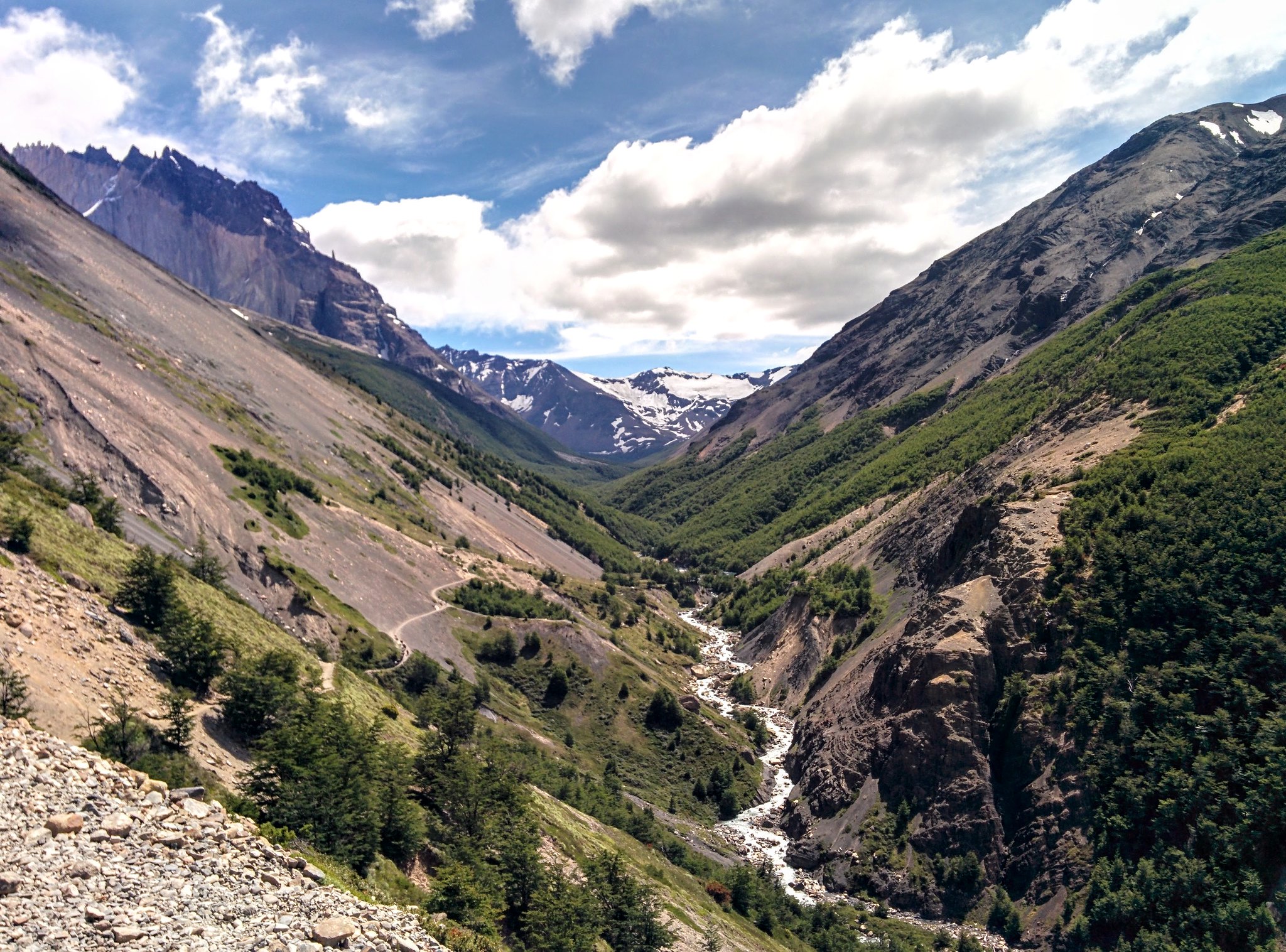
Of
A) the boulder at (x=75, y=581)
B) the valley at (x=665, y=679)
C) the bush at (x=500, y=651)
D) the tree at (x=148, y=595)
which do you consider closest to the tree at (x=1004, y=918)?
the valley at (x=665, y=679)

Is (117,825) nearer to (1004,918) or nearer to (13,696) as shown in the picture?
(13,696)

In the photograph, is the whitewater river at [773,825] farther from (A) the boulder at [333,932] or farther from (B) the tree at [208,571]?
(A) the boulder at [333,932]

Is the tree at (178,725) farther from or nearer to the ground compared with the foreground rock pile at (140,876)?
nearer to the ground

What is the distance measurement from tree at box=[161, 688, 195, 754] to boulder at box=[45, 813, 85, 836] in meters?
7.25

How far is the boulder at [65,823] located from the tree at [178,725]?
7.25 m

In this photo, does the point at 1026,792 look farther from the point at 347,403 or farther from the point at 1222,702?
the point at 347,403

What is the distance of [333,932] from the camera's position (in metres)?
14.8

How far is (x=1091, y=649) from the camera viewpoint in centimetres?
5919

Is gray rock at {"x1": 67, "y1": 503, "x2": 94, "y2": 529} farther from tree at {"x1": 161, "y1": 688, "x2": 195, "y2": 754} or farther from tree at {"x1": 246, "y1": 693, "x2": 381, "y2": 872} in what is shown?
tree at {"x1": 246, "y1": 693, "x2": 381, "y2": 872}

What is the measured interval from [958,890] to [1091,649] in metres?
23.1

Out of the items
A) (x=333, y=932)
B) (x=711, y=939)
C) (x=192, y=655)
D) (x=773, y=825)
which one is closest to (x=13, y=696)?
(x=192, y=655)

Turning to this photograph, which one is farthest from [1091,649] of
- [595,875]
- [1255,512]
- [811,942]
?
[595,875]

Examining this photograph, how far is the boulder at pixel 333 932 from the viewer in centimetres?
1466

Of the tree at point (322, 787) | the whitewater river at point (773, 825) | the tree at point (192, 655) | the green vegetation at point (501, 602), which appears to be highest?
the tree at point (192, 655)
